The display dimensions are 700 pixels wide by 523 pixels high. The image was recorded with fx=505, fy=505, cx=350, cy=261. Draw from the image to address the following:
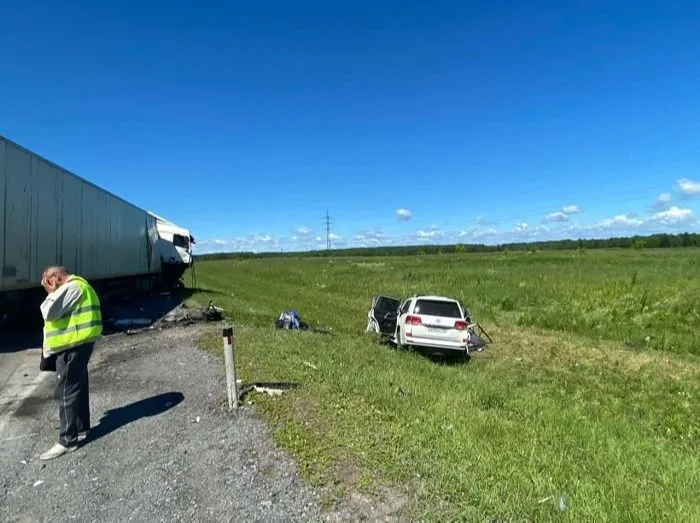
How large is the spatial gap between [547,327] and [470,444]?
1719 centimetres

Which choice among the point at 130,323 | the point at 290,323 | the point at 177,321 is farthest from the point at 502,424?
the point at 130,323

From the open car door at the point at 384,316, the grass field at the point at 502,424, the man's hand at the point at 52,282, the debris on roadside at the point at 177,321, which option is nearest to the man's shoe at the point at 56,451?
the man's hand at the point at 52,282

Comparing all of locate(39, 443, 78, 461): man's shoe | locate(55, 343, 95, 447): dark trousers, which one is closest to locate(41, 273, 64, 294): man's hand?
locate(55, 343, 95, 447): dark trousers

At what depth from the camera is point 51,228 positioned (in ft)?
41.9

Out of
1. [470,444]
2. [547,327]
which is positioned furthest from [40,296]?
[547,327]

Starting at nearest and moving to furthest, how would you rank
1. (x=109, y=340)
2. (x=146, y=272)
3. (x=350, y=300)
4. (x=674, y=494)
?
(x=674, y=494)
(x=109, y=340)
(x=146, y=272)
(x=350, y=300)

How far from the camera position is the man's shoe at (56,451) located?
503cm

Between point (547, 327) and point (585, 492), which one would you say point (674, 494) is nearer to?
point (585, 492)

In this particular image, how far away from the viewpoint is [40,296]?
12906mm

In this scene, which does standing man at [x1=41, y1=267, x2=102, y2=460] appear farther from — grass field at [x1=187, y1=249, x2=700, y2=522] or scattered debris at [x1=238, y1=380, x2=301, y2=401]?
grass field at [x1=187, y1=249, x2=700, y2=522]

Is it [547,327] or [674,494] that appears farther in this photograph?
[547,327]

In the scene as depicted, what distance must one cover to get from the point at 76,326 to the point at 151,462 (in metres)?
1.64

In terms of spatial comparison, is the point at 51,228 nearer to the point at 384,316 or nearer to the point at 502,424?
the point at 384,316

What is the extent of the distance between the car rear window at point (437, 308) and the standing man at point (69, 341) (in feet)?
32.4
